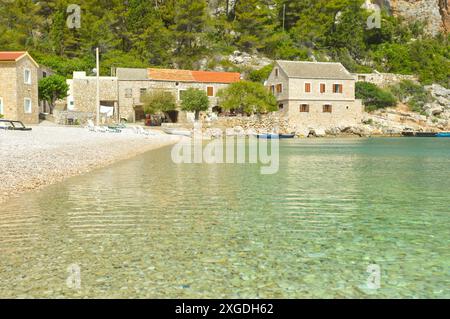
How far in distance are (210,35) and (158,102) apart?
23.4 metres

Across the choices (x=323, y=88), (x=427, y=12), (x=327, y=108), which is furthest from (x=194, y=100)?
(x=427, y=12)

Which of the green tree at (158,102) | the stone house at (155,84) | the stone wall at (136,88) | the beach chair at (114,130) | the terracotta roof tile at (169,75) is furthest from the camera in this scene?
the terracotta roof tile at (169,75)

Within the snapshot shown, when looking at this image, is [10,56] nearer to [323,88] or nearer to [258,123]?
[258,123]

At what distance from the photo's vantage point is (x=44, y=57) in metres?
56.3

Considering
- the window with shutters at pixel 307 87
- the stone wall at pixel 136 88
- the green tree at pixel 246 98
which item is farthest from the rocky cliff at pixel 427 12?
the stone wall at pixel 136 88

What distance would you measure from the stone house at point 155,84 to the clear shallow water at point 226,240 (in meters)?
41.2

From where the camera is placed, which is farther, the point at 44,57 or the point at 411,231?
the point at 44,57

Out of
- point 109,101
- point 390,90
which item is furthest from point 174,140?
point 390,90

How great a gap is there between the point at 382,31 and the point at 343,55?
11470mm

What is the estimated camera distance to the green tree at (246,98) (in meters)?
52.9

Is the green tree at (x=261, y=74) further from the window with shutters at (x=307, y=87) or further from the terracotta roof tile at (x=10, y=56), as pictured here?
the terracotta roof tile at (x=10, y=56)

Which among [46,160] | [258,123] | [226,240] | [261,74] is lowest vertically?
[226,240]

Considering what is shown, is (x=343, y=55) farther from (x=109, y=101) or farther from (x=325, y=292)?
(x=325, y=292)

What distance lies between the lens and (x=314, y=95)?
186 feet
